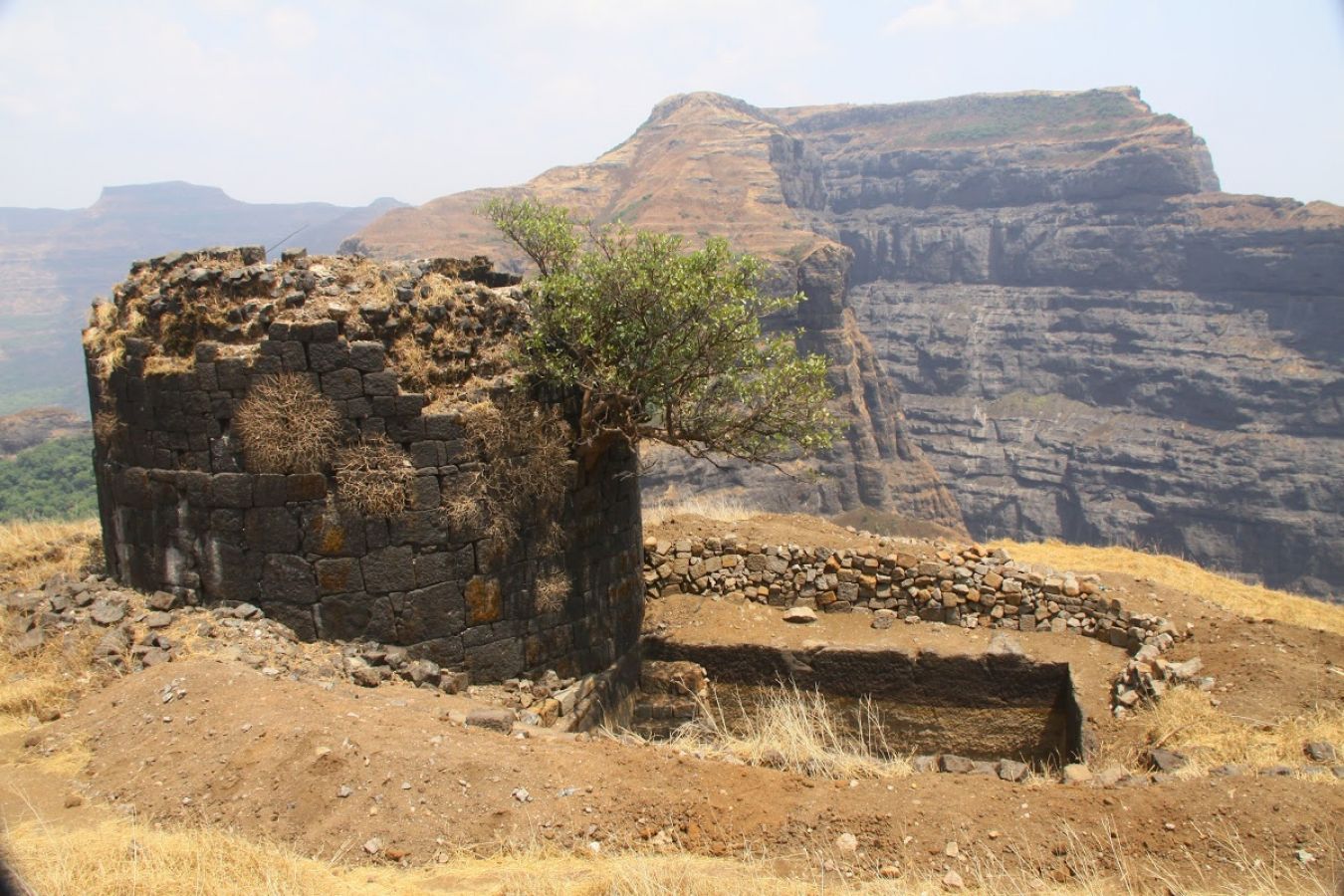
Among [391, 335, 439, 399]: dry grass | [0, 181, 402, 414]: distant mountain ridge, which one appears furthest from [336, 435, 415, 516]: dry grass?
[0, 181, 402, 414]: distant mountain ridge

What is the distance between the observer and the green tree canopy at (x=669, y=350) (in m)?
10.8

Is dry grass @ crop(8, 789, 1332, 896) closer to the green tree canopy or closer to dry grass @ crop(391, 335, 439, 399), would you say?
dry grass @ crop(391, 335, 439, 399)

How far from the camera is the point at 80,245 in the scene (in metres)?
155

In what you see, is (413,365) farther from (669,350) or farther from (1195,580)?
(1195,580)

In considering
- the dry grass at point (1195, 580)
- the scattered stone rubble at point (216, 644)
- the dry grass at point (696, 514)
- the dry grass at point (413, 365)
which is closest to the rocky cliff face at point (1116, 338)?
the dry grass at point (1195, 580)

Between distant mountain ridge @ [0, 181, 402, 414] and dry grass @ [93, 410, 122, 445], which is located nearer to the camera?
dry grass @ [93, 410, 122, 445]

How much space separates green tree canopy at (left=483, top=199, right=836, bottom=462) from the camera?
10.8m

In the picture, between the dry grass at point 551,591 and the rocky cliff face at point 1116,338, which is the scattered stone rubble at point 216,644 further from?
the rocky cliff face at point 1116,338

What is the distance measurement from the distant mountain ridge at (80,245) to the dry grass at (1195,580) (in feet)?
358

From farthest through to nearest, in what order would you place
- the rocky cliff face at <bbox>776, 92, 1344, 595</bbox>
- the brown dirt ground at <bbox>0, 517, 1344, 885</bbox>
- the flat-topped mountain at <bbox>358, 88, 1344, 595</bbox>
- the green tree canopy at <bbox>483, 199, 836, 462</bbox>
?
1. the rocky cliff face at <bbox>776, 92, 1344, 595</bbox>
2. the flat-topped mountain at <bbox>358, 88, 1344, 595</bbox>
3. the green tree canopy at <bbox>483, 199, 836, 462</bbox>
4. the brown dirt ground at <bbox>0, 517, 1344, 885</bbox>

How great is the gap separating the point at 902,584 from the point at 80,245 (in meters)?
174

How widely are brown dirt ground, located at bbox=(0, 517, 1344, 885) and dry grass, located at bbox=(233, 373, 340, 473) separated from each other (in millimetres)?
2046

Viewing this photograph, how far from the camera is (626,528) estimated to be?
12.5m

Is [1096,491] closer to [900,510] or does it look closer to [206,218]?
[900,510]
